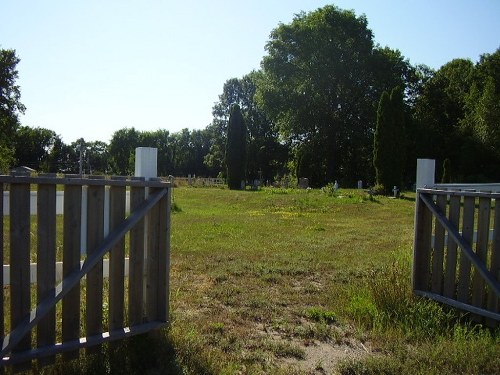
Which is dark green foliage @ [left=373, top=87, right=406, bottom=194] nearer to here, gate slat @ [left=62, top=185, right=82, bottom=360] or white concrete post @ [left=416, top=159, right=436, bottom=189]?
white concrete post @ [left=416, top=159, right=436, bottom=189]

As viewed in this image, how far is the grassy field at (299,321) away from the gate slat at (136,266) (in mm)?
247

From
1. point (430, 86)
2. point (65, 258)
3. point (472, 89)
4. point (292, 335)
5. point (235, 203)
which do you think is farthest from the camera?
point (430, 86)

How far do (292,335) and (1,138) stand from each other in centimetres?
4403

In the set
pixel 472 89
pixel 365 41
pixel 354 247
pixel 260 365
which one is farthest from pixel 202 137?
pixel 260 365

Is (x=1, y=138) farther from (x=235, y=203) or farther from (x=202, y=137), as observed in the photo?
(x=202, y=137)

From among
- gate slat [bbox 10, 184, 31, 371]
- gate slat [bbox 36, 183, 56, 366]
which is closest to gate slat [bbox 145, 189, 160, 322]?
gate slat [bbox 36, 183, 56, 366]

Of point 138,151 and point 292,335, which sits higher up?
point 138,151

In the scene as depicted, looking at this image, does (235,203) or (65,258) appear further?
(235,203)

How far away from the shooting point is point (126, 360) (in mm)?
3617

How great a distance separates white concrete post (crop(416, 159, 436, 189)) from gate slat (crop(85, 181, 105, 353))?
4.14m

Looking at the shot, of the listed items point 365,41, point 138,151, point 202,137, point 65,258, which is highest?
point 365,41

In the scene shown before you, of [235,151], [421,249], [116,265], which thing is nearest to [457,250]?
[421,249]

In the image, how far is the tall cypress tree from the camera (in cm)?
3734

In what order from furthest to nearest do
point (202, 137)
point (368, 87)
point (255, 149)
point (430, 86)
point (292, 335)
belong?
1. point (202, 137)
2. point (255, 149)
3. point (430, 86)
4. point (368, 87)
5. point (292, 335)
